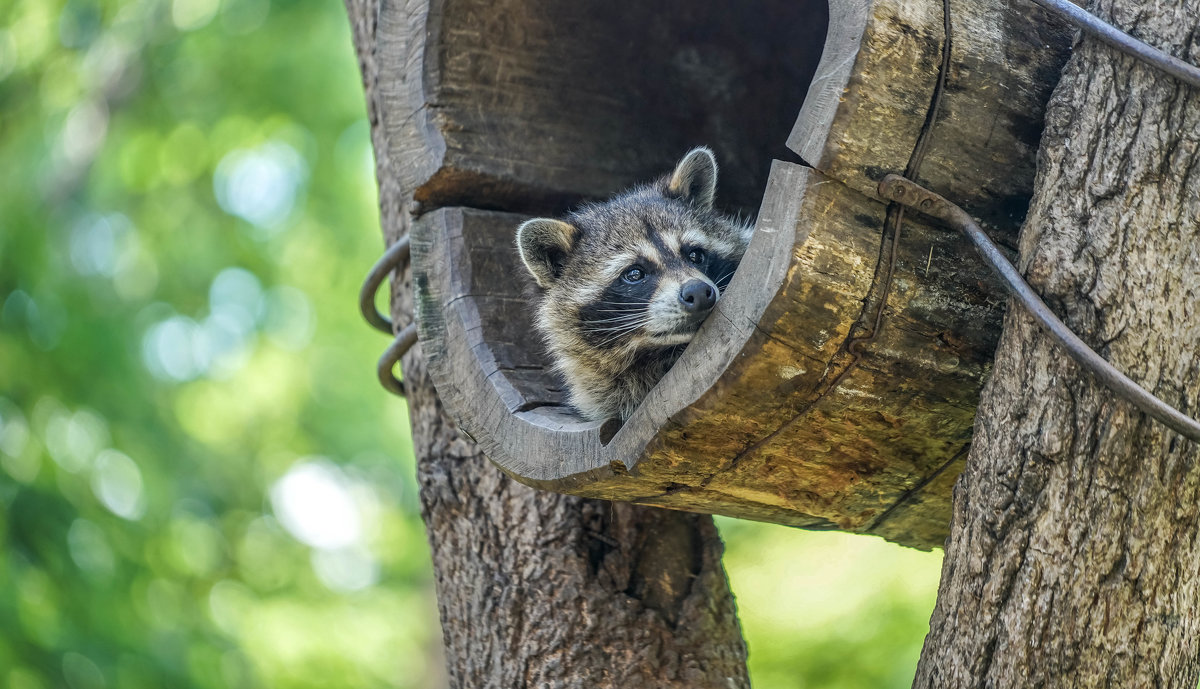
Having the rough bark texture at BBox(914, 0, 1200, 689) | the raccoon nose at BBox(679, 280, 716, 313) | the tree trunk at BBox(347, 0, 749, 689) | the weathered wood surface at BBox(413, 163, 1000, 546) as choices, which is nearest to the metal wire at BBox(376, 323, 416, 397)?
the tree trunk at BBox(347, 0, 749, 689)

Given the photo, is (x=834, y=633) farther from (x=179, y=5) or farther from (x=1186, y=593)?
(x=179, y=5)

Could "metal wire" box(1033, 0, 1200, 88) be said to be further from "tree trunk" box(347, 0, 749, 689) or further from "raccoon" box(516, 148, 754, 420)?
"tree trunk" box(347, 0, 749, 689)

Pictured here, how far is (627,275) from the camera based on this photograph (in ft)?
10.6

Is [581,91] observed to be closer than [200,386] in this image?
Yes

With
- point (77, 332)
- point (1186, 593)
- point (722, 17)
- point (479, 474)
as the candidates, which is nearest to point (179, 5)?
point (77, 332)

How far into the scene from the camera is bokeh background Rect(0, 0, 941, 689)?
208 inches

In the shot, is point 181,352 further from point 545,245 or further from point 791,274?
point 791,274

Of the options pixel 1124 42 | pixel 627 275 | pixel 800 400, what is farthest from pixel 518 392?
pixel 1124 42

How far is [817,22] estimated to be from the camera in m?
3.44

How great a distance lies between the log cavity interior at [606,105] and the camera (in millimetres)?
2975

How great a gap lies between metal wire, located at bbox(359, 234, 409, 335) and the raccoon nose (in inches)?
35.8

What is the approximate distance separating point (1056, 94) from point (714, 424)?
0.88 m

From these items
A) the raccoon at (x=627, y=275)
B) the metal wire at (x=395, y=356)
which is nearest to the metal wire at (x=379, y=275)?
the metal wire at (x=395, y=356)

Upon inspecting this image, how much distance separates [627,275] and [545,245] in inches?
10.4
